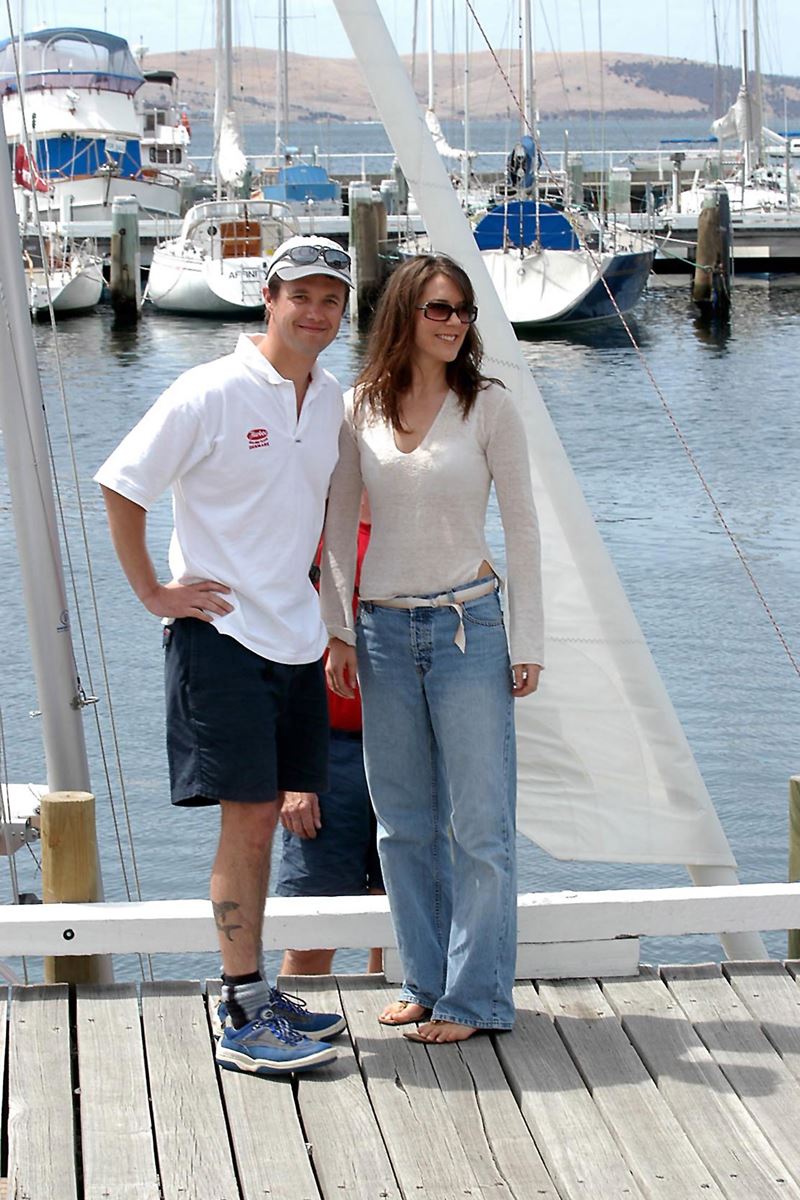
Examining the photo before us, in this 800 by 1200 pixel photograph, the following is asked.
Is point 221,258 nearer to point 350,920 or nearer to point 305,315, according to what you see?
point 350,920

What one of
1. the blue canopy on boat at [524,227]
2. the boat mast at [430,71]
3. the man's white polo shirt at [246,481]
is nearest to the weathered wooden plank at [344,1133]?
the man's white polo shirt at [246,481]

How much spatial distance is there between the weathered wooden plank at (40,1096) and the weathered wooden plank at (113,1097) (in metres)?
0.03

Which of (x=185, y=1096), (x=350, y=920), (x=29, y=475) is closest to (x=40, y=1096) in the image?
(x=185, y=1096)

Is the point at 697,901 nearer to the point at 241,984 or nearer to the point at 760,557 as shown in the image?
the point at 241,984

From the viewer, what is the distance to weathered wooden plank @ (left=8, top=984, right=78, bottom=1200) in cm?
356

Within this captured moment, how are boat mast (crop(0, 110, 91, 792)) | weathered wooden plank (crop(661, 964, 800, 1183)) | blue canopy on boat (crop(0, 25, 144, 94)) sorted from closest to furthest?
1. weathered wooden plank (crop(661, 964, 800, 1183))
2. boat mast (crop(0, 110, 91, 792))
3. blue canopy on boat (crop(0, 25, 144, 94))

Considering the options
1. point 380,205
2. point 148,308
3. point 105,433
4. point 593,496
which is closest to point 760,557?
point 593,496

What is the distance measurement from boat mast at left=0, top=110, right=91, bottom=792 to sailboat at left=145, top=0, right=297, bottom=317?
28.6 metres

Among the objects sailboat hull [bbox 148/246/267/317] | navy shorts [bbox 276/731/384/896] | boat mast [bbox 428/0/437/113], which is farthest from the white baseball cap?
boat mast [bbox 428/0/437/113]

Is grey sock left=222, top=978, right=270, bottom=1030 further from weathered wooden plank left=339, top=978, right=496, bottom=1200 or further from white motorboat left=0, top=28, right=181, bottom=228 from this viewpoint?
white motorboat left=0, top=28, right=181, bottom=228

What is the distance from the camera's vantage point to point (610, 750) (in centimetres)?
476

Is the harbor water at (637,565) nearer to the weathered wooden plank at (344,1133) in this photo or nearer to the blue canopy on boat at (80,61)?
the weathered wooden plank at (344,1133)

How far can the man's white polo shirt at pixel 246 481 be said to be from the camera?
3789 mm

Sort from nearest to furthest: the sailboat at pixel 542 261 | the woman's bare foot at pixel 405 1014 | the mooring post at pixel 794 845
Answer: the woman's bare foot at pixel 405 1014 < the mooring post at pixel 794 845 < the sailboat at pixel 542 261
